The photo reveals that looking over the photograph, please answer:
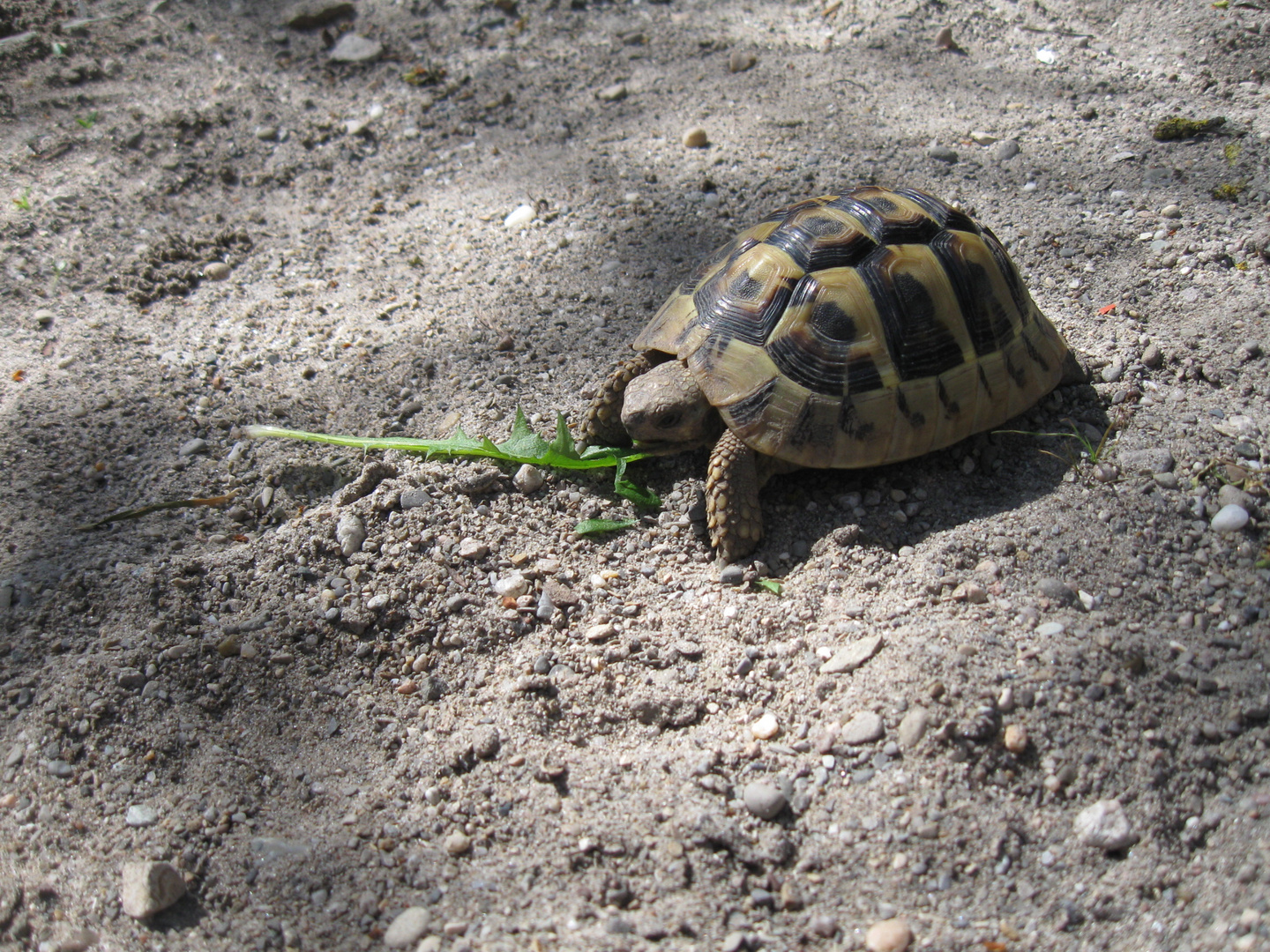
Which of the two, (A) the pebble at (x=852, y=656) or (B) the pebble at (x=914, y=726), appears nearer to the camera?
(B) the pebble at (x=914, y=726)

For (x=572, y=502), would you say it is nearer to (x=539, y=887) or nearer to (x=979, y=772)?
(x=539, y=887)

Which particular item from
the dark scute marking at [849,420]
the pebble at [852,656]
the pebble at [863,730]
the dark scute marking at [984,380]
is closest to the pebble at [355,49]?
the dark scute marking at [849,420]

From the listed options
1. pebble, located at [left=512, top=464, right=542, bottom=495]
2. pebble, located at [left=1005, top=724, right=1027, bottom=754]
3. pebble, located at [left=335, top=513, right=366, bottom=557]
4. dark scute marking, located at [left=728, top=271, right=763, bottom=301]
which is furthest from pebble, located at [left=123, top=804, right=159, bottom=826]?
dark scute marking, located at [left=728, top=271, right=763, bottom=301]

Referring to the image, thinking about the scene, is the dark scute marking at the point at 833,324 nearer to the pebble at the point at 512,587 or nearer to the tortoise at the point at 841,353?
the tortoise at the point at 841,353

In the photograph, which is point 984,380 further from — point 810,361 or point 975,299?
point 810,361

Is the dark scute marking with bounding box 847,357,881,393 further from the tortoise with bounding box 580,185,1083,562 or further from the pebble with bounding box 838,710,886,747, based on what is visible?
the pebble with bounding box 838,710,886,747

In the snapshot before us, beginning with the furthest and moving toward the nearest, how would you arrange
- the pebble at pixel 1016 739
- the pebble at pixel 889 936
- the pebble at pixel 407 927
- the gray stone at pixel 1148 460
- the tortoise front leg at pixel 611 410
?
the tortoise front leg at pixel 611 410 → the gray stone at pixel 1148 460 → the pebble at pixel 1016 739 → the pebble at pixel 407 927 → the pebble at pixel 889 936

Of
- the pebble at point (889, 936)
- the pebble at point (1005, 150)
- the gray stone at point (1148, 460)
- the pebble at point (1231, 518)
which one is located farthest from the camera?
the pebble at point (1005, 150)
